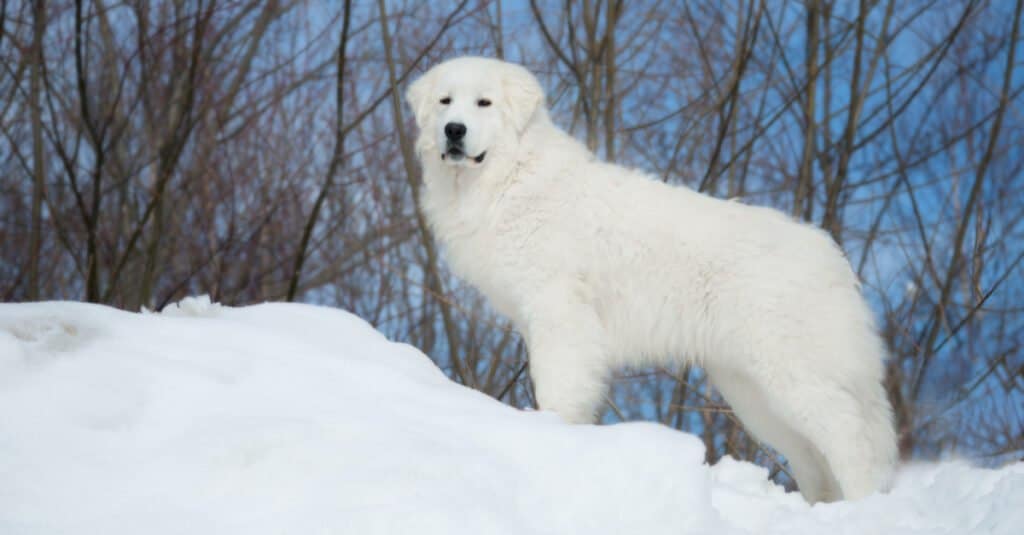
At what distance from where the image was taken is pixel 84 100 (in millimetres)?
6168

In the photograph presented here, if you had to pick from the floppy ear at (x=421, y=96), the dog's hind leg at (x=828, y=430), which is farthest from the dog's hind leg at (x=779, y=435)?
the floppy ear at (x=421, y=96)

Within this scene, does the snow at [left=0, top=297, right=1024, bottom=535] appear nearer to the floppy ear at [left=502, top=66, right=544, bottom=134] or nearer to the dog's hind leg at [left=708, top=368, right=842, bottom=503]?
the dog's hind leg at [left=708, top=368, right=842, bottom=503]

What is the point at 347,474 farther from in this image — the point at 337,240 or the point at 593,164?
the point at 337,240

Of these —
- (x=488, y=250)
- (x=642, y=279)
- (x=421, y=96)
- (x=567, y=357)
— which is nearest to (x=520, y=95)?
(x=421, y=96)

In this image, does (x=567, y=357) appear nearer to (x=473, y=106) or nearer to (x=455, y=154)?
(x=455, y=154)

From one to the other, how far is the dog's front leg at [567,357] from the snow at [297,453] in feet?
4.25

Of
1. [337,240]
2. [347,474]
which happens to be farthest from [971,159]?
[347,474]

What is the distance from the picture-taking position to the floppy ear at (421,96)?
4711 millimetres

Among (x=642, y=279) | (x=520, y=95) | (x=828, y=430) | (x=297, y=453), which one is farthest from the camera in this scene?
(x=520, y=95)

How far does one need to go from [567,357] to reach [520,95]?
1239 mm

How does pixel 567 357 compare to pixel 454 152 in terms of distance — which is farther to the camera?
pixel 454 152

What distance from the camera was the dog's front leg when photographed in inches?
167

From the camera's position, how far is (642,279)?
14.8 feet

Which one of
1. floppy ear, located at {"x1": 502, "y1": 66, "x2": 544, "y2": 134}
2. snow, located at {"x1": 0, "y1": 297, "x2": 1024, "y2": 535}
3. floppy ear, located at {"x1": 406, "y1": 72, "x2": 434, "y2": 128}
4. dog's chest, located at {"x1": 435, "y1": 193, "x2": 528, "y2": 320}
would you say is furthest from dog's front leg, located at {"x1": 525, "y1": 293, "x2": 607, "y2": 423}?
snow, located at {"x1": 0, "y1": 297, "x2": 1024, "y2": 535}
